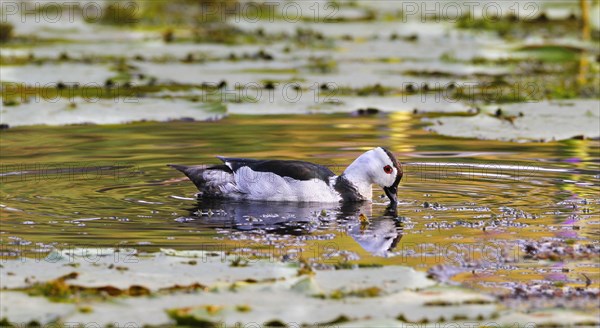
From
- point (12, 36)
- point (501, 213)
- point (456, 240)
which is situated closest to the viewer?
point (456, 240)

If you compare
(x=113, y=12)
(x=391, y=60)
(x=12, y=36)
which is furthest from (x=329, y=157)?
(x=113, y=12)

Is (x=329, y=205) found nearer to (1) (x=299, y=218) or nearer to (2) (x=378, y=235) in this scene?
(1) (x=299, y=218)

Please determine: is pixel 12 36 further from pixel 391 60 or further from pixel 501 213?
pixel 501 213

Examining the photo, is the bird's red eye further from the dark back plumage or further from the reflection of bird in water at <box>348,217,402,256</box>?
the reflection of bird in water at <box>348,217,402,256</box>

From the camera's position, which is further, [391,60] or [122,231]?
[391,60]

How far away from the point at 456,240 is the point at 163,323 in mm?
2919

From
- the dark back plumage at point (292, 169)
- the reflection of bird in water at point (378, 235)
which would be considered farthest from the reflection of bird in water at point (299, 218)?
the dark back plumage at point (292, 169)

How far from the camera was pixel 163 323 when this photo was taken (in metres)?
5.33

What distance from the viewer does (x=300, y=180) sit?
938cm

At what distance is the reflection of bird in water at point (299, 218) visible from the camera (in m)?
8.06

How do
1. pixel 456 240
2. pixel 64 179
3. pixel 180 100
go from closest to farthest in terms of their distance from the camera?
pixel 456 240
pixel 64 179
pixel 180 100

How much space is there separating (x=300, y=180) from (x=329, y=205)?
0.30m

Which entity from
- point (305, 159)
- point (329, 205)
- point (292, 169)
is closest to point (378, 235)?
point (329, 205)

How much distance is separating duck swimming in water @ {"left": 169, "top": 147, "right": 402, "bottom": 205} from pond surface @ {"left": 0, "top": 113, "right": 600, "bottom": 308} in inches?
5.0
